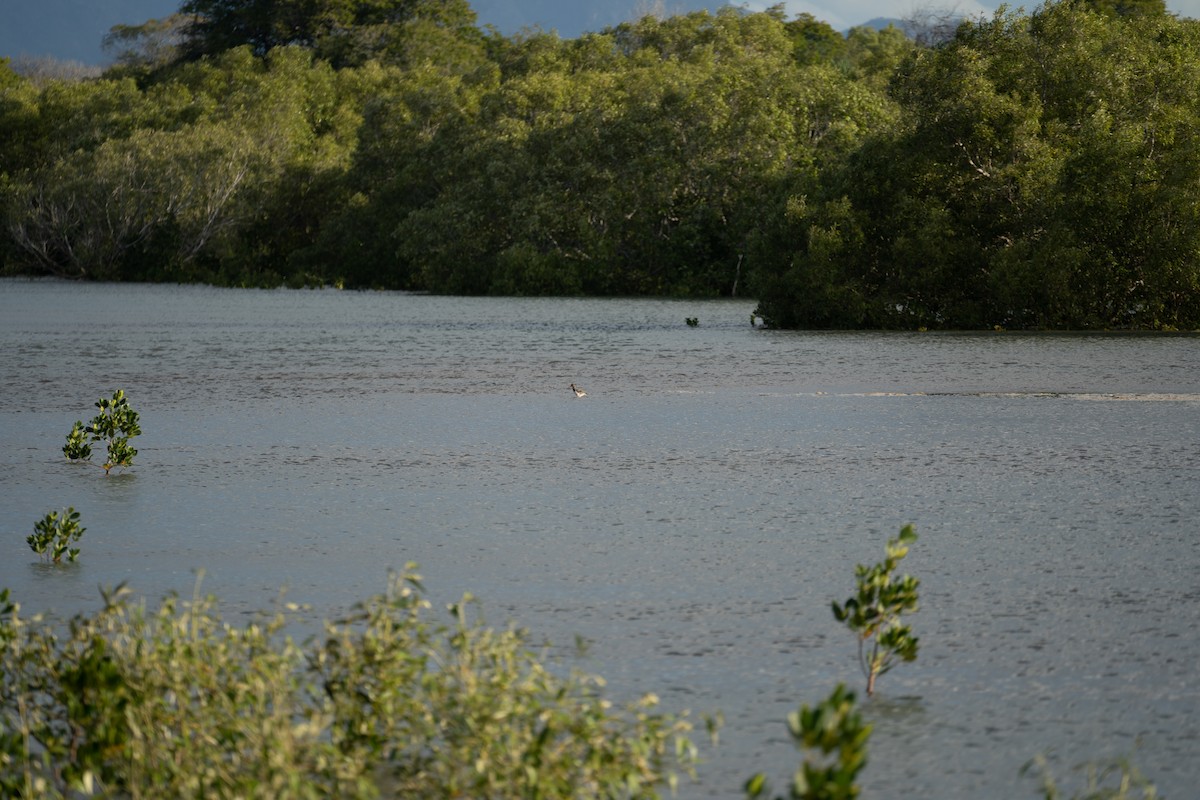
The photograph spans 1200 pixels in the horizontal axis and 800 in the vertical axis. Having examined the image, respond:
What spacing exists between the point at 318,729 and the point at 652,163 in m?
47.2

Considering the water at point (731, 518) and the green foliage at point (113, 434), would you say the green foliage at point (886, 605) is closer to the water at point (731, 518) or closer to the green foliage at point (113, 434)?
A: the water at point (731, 518)

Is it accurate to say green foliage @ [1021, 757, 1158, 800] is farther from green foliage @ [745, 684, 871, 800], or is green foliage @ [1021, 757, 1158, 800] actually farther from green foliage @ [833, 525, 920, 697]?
green foliage @ [745, 684, 871, 800]

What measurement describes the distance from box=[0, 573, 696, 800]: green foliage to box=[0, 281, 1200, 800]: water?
31.5 inches

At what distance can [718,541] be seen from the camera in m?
8.56

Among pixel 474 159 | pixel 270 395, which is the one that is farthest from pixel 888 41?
pixel 270 395

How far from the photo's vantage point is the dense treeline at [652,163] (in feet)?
96.7

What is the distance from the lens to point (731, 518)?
9.30 m

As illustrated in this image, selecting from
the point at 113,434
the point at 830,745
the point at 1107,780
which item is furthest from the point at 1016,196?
the point at 830,745

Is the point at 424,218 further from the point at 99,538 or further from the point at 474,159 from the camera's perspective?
the point at 99,538

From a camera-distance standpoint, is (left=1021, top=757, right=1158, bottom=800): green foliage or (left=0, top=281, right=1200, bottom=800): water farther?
(left=0, top=281, right=1200, bottom=800): water

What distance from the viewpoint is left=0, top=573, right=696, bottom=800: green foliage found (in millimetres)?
3885

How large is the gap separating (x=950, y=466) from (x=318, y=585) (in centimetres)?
544

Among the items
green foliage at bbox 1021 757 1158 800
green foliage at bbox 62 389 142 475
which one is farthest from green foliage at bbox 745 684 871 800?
green foliage at bbox 62 389 142 475

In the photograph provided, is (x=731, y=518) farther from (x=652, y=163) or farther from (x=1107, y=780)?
(x=652, y=163)
